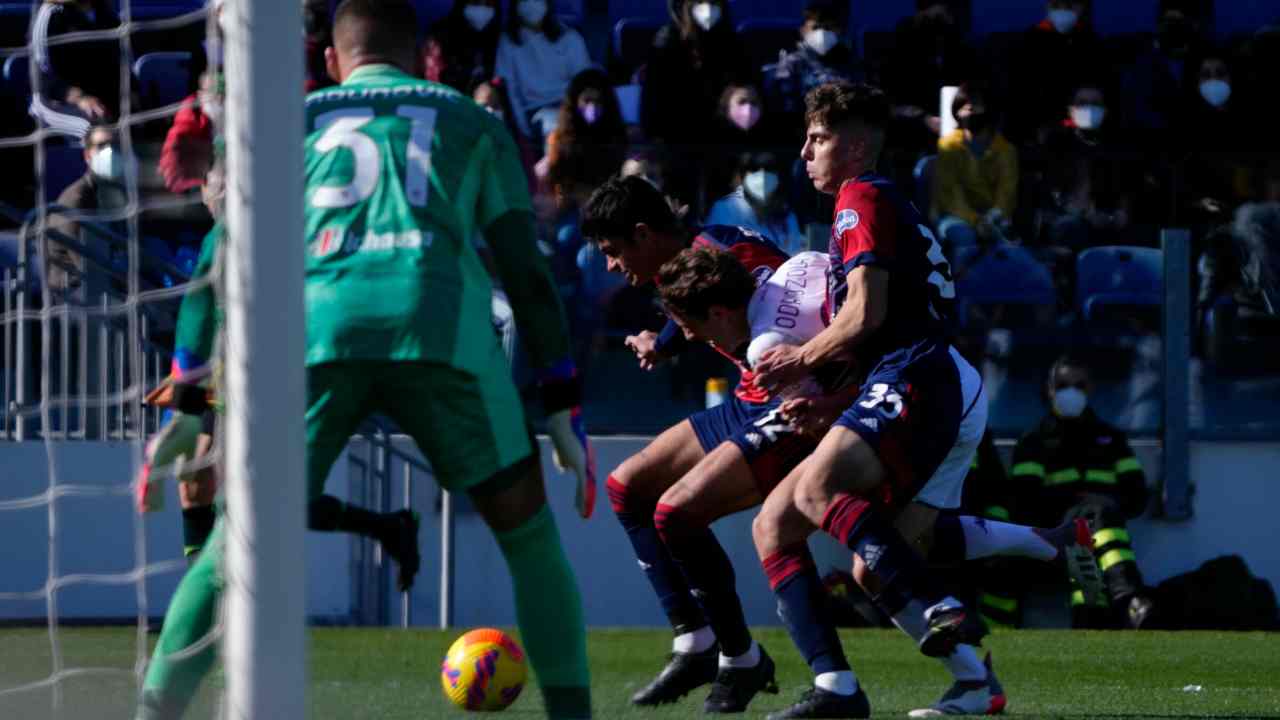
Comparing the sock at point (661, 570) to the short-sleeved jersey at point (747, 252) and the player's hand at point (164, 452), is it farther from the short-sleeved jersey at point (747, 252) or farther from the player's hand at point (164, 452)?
the player's hand at point (164, 452)

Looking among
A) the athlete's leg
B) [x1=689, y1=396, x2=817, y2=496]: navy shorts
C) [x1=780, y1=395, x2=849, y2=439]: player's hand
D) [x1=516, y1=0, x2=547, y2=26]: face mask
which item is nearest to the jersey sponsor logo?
[x1=780, y1=395, x2=849, y2=439]: player's hand

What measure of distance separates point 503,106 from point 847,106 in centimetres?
583

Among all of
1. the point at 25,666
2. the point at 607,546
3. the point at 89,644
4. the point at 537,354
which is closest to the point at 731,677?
the point at 537,354

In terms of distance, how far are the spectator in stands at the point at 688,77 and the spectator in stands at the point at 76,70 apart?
3055mm

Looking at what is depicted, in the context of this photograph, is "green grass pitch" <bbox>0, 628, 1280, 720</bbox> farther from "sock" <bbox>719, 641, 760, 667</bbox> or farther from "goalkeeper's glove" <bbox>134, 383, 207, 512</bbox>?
"goalkeeper's glove" <bbox>134, 383, 207, 512</bbox>

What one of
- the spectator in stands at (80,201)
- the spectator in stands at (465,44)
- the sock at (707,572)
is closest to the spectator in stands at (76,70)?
the spectator in stands at (80,201)

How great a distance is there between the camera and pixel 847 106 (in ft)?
18.3

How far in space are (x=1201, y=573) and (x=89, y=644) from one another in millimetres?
5368

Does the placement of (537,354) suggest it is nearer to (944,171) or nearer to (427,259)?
(427,259)

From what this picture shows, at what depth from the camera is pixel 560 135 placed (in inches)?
419

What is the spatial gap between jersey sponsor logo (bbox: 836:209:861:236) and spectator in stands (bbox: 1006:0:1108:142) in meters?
6.62

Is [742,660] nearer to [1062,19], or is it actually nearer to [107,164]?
[107,164]

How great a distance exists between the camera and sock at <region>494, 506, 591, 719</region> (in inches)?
171

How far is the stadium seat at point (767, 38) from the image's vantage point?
497 inches
